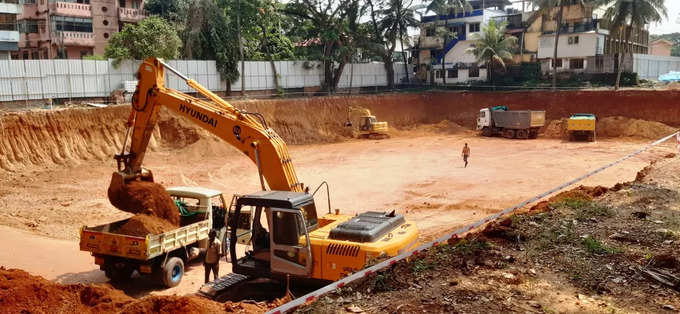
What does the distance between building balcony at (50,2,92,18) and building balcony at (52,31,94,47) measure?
1489 millimetres

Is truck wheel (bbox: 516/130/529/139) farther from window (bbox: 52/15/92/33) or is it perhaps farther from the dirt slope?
window (bbox: 52/15/92/33)

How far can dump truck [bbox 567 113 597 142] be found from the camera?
35.3 meters

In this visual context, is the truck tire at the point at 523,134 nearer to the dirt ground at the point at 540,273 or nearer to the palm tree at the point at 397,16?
the palm tree at the point at 397,16

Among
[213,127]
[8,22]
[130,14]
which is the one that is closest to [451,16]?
[130,14]

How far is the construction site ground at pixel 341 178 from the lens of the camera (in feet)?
22.2

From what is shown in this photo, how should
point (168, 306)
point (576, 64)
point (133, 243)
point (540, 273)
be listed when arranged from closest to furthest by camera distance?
point (168, 306), point (540, 273), point (133, 243), point (576, 64)

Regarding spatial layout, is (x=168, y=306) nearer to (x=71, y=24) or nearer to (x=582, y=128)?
(x=582, y=128)

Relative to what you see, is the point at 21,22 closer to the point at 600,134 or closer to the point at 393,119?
the point at 393,119

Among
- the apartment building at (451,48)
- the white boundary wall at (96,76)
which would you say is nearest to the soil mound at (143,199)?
the white boundary wall at (96,76)

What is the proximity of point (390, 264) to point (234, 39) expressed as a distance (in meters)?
34.7

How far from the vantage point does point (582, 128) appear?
116 ft

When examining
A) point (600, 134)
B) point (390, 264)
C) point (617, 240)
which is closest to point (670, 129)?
point (600, 134)

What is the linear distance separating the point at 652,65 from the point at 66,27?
165 feet

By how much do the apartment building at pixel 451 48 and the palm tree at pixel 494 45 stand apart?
3.87m
